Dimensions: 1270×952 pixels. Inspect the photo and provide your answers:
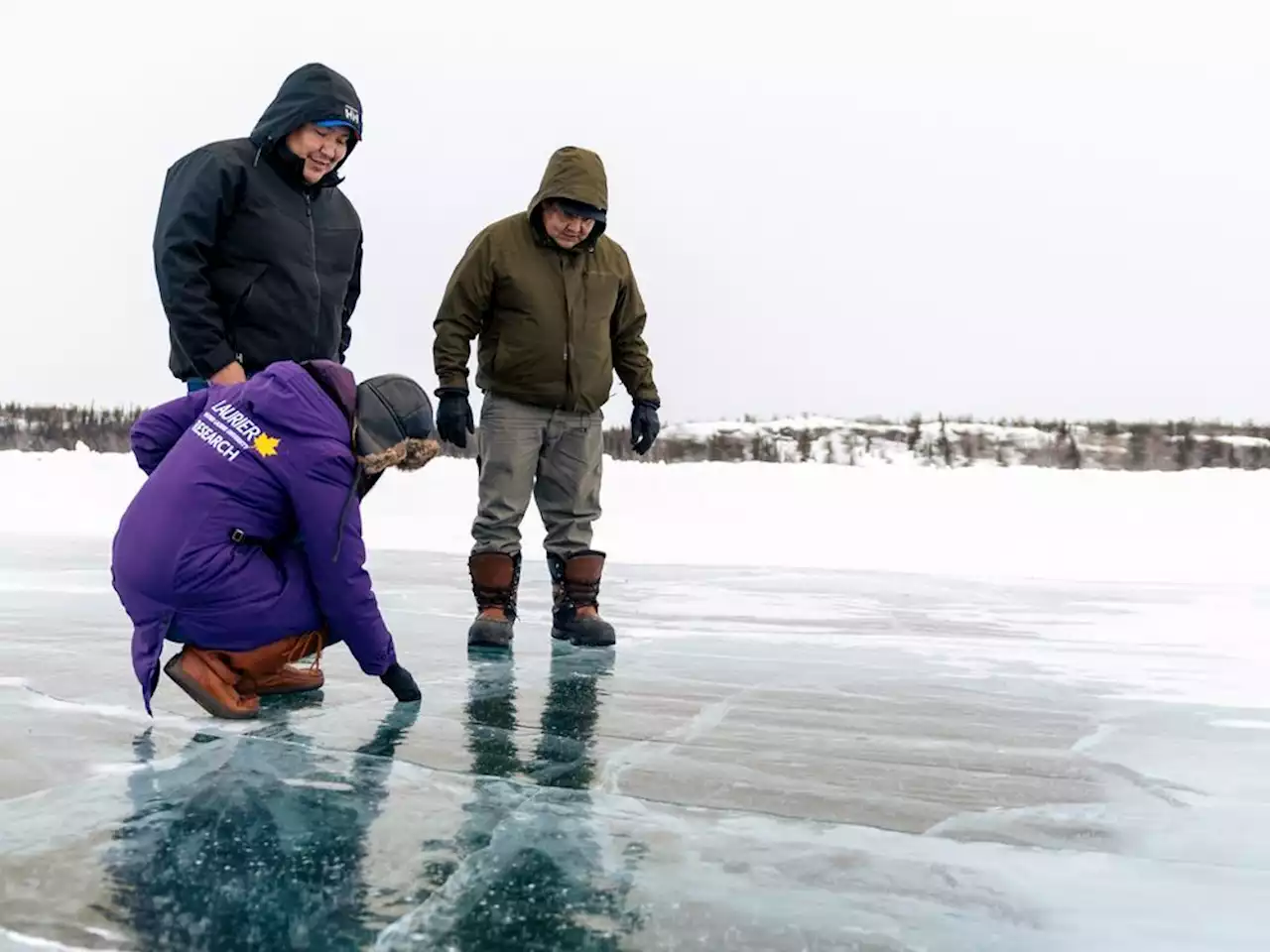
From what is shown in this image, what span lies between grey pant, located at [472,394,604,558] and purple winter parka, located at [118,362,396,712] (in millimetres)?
1365

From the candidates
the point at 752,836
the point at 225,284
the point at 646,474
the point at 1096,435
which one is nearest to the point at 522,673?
the point at 225,284

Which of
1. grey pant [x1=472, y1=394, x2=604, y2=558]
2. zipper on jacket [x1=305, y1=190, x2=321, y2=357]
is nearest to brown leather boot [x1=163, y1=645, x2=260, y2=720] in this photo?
zipper on jacket [x1=305, y1=190, x2=321, y2=357]

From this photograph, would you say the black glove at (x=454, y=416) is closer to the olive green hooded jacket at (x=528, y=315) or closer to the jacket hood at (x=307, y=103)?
the olive green hooded jacket at (x=528, y=315)

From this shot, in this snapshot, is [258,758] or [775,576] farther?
[775,576]

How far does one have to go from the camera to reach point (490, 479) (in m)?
4.08

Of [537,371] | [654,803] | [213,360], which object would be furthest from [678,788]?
[537,371]

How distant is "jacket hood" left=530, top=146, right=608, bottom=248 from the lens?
3908 millimetres

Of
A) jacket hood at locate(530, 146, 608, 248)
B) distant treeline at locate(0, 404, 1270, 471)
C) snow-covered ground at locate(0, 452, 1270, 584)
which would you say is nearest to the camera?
jacket hood at locate(530, 146, 608, 248)

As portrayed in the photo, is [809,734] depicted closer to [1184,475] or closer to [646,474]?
[646,474]

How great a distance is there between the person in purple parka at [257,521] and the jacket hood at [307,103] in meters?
0.85

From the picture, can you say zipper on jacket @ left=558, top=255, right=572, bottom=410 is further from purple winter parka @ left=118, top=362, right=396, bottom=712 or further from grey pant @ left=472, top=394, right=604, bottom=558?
purple winter parka @ left=118, top=362, right=396, bottom=712

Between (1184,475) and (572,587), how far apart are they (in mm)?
10933

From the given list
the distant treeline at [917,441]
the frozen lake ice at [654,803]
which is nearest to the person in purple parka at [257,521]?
the frozen lake ice at [654,803]

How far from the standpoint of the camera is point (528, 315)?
407cm
